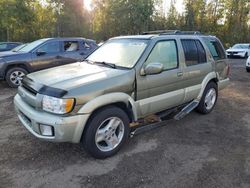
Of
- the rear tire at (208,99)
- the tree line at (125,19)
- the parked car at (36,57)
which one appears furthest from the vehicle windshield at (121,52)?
the tree line at (125,19)

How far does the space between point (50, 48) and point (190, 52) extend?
554 centimetres

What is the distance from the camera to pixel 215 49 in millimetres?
5777

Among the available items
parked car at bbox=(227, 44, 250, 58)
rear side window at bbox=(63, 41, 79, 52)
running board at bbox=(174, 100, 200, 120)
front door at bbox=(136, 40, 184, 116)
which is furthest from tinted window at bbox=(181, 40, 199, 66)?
parked car at bbox=(227, 44, 250, 58)

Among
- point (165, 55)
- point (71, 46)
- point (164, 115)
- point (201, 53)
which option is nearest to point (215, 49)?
point (201, 53)

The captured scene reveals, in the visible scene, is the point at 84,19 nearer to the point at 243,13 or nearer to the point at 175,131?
the point at 243,13

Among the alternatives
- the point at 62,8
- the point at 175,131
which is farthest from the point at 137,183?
the point at 62,8

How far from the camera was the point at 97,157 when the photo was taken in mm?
3693

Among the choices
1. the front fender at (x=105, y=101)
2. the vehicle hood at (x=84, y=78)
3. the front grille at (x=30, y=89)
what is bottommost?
the front fender at (x=105, y=101)

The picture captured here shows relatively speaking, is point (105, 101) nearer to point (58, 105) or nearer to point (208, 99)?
point (58, 105)

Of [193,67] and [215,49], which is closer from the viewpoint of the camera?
[193,67]

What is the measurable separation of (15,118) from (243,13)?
38.6 m

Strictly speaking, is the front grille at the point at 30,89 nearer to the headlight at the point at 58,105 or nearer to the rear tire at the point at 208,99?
the headlight at the point at 58,105

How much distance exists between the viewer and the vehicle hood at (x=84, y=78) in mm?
3385

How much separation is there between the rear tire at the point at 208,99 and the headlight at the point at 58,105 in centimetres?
331
